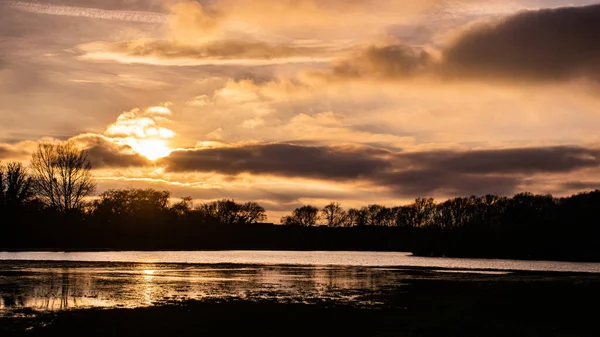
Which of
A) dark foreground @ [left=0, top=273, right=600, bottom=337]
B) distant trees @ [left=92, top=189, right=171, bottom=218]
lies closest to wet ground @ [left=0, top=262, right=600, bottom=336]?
dark foreground @ [left=0, top=273, right=600, bottom=337]

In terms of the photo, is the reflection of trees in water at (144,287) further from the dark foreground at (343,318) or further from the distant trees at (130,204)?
the distant trees at (130,204)

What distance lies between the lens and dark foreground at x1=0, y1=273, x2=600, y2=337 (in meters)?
25.9

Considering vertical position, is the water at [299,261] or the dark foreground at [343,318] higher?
the water at [299,261]

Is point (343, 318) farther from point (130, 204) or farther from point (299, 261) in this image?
point (130, 204)

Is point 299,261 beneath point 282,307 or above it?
above

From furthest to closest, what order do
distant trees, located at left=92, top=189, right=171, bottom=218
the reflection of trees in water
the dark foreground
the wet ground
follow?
distant trees, located at left=92, top=189, right=171, bottom=218
the reflection of trees in water
the wet ground
the dark foreground

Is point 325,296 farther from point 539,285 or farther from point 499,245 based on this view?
point 499,245

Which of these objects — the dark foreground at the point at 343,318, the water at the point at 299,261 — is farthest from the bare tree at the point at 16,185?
the dark foreground at the point at 343,318

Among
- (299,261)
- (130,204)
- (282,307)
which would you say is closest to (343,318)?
(282,307)

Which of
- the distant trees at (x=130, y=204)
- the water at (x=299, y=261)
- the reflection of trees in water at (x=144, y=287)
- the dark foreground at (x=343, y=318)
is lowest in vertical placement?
the dark foreground at (x=343, y=318)

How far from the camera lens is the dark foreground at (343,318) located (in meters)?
25.9

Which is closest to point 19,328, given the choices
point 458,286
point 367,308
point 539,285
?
point 367,308

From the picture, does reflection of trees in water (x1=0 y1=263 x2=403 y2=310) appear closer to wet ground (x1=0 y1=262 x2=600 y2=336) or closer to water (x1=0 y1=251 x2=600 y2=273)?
wet ground (x1=0 y1=262 x2=600 y2=336)

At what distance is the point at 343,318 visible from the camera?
30.0 meters
